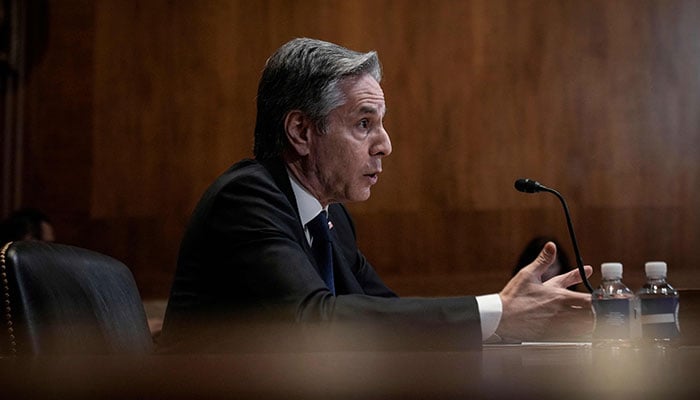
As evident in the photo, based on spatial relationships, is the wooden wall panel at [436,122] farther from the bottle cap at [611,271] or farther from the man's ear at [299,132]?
the bottle cap at [611,271]

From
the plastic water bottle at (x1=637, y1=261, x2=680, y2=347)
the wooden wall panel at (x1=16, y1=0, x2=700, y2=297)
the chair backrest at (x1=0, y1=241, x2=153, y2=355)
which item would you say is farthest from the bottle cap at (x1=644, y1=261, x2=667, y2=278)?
the wooden wall panel at (x1=16, y1=0, x2=700, y2=297)

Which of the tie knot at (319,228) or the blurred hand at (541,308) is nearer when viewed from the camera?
the blurred hand at (541,308)

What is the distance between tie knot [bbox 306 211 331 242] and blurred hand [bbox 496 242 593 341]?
51 centimetres

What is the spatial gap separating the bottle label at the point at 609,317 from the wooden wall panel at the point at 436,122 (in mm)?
2769

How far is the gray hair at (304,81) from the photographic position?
1.84m

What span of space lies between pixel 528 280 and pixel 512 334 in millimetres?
87

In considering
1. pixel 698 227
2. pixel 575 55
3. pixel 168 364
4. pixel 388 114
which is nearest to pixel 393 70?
pixel 388 114

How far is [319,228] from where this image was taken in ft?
5.97

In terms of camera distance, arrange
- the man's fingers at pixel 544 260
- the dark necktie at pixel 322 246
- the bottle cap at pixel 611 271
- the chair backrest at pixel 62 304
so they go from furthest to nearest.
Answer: the dark necktie at pixel 322 246
the bottle cap at pixel 611 271
the man's fingers at pixel 544 260
the chair backrest at pixel 62 304

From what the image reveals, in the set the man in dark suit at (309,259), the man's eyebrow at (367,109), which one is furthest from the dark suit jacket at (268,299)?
the man's eyebrow at (367,109)

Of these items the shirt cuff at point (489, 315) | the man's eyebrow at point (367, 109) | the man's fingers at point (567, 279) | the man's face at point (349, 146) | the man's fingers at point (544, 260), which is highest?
the man's eyebrow at point (367, 109)

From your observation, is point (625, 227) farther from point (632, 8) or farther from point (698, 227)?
point (632, 8)

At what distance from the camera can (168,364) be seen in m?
0.55

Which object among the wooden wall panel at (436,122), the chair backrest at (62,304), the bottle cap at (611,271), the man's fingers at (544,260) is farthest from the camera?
the wooden wall panel at (436,122)
